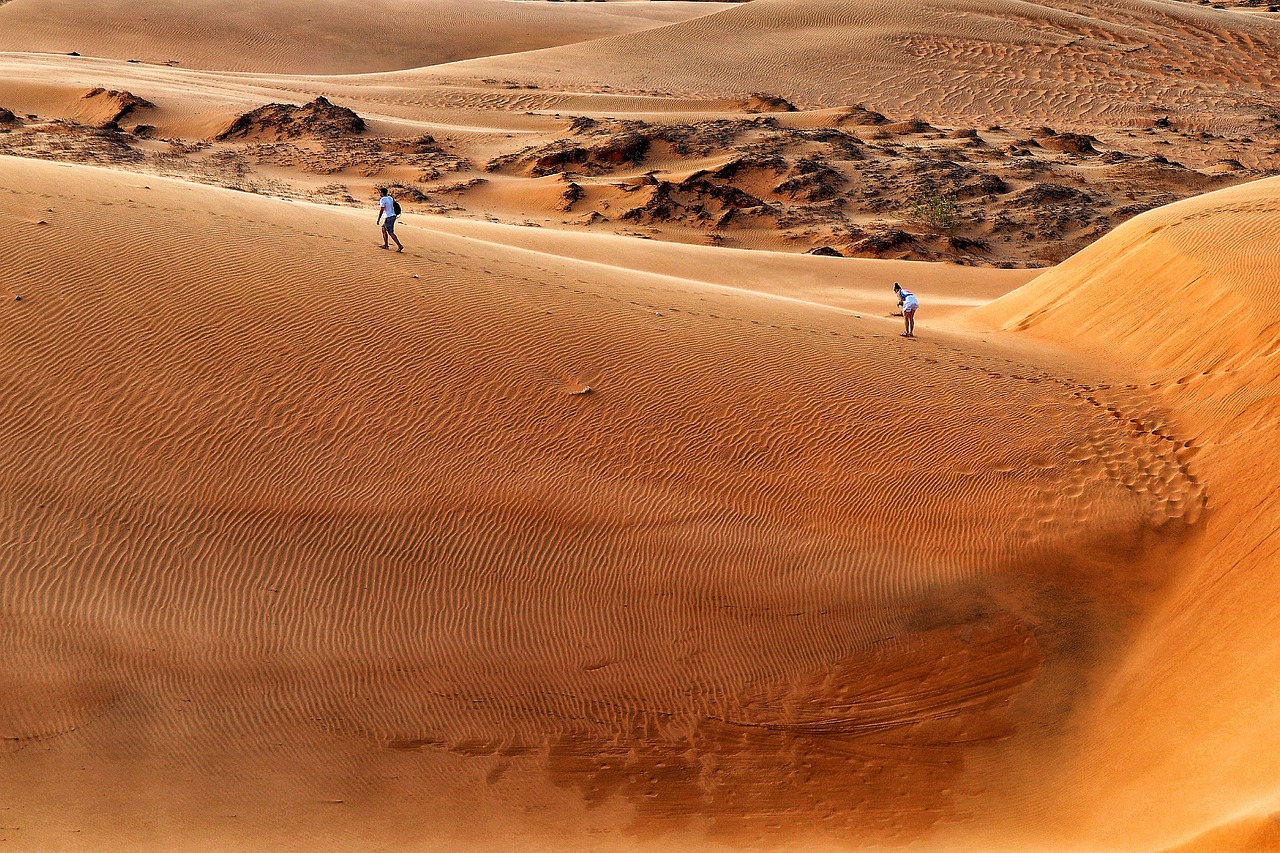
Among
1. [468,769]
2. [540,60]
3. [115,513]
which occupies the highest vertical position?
[540,60]

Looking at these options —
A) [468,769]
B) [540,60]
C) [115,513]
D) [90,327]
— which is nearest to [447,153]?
[540,60]

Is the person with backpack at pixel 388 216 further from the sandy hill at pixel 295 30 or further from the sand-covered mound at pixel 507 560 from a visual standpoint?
the sandy hill at pixel 295 30

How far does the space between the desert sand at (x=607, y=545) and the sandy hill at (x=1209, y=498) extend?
43mm

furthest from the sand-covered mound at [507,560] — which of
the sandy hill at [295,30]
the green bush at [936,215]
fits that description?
the sandy hill at [295,30]

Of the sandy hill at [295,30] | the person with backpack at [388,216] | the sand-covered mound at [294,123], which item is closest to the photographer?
the person with backpack at [388,216]

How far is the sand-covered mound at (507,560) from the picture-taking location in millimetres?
6949

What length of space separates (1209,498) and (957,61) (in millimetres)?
33608

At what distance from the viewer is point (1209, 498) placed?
31.4 feet

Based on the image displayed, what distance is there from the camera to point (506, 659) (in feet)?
25.3

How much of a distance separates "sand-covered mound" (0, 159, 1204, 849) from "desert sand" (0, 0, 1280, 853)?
0.10ft

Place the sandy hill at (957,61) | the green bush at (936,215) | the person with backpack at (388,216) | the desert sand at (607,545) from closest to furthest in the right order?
the desert sand at (607,545) < the person with backpack at (388,216) < the green bush at (936,215) < the sandy hill at (957,61)

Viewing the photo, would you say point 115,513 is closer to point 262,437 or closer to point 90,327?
point 262,437

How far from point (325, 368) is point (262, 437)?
1.14 m

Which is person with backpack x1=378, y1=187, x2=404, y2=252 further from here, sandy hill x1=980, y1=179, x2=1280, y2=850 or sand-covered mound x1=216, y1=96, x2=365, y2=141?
sand-covered mound x1=216, y1=96, x2=365, y2=141
